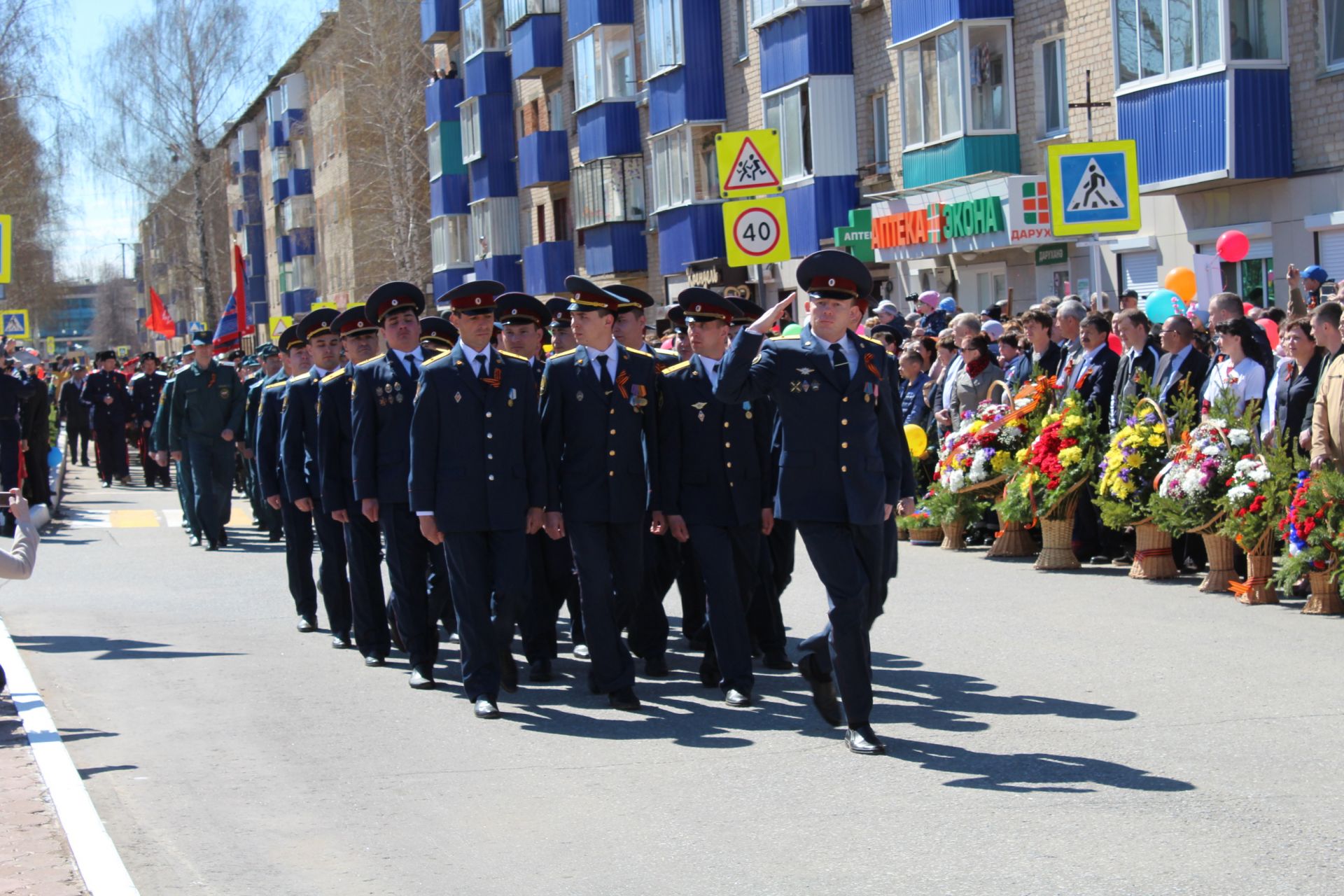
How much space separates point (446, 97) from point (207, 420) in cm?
3803

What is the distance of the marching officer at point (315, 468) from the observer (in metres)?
10.9

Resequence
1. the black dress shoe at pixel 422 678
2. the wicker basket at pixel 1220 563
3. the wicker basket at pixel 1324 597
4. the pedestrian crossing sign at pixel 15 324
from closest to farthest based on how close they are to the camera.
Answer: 1. the black dress shoe at pixel 422 678
2. the wicker basket at pixel 1324 597
3. the wicker basket at pixel 1220 563
4. the pedestrian crossing sign at pixel 15 324

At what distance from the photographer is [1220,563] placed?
456 inches

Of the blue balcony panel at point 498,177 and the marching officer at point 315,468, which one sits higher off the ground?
the blue balcony panel at point 498,177

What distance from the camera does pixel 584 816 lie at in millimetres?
6562

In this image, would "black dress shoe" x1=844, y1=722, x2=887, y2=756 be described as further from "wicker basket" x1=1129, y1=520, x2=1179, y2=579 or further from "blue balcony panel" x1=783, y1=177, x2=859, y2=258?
"blue balcony panel" x1=783, y1=177, x2=859, y2=258

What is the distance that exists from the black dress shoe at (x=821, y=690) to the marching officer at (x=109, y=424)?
72.4 feet

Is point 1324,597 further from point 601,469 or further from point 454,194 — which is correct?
point 454,194

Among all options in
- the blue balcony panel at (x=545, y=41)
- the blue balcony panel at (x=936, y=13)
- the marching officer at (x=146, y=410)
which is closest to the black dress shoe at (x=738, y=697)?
the blue balcony panel at (x=936, y=13)

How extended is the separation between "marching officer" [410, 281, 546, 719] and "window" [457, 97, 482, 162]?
1735 inches

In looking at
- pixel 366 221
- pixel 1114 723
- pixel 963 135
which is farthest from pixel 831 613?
pixel 366 221

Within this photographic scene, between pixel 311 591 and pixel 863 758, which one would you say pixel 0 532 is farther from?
pixel 863 758

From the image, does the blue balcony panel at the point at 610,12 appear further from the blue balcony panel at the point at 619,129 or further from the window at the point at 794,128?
the window at the point at 794,128

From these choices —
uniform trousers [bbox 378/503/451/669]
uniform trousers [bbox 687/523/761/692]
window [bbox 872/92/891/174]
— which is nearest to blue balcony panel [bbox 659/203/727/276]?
window [bbox 872/92/891/174]
